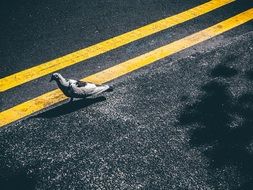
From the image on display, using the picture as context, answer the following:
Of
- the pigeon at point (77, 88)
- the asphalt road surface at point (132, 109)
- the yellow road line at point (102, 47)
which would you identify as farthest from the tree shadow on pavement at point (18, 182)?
the yellow road line at point (102, 47)

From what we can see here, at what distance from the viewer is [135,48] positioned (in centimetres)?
441

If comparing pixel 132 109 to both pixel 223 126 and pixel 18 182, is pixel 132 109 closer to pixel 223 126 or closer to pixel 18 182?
pixel 223 126

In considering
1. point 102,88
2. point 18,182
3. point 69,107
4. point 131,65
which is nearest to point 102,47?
point 131,65

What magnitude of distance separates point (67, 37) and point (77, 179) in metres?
2.35

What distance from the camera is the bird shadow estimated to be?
3516mm

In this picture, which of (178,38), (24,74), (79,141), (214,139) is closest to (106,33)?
(178,38)

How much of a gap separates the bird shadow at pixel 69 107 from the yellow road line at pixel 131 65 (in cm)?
12

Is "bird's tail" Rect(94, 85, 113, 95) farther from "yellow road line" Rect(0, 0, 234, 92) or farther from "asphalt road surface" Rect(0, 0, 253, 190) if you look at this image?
"yellow road line" Rect(0, 0, 234, 92)

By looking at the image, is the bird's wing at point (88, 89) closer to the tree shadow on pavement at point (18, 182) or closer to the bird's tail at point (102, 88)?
the bird's tail at point (102, 88)

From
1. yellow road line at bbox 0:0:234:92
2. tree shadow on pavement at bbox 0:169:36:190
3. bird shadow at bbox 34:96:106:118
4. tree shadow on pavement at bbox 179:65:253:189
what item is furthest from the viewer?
yellow road line at bbox 0:0:234:92

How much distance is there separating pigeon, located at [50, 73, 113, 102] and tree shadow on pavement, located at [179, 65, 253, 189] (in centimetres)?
101

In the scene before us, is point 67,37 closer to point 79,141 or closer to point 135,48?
point 135,48

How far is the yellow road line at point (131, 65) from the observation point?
3572 millimetres

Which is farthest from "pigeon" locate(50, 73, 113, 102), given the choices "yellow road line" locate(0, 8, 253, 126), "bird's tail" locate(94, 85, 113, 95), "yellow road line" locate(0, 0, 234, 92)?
"yellow road line" locate(0, 0, 234, 92)
